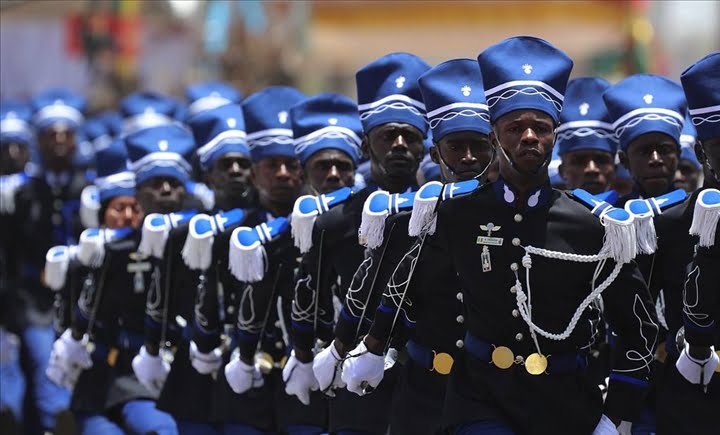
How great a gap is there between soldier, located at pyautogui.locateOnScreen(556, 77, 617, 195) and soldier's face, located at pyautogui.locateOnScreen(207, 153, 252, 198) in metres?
2.24

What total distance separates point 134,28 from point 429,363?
79.1ft

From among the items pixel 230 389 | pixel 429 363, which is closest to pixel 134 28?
pixel 230 389

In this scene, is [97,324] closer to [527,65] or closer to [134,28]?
[527,65]

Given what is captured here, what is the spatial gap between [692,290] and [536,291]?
814 mm

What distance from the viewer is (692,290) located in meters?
7.48

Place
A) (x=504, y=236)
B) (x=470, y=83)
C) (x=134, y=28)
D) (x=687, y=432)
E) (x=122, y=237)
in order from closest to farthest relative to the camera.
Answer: (x=504, y=236)
(x=687, y=432)
(x=470, y=83)
(x=122, y=237)
(x=134, y=28)

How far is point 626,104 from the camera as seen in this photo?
9406 mm

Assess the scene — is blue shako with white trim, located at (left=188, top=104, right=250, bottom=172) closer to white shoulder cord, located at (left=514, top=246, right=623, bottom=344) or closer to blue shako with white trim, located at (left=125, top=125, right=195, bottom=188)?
blue shako with white trim, located at (left=125, top=125, right=195, bottom=188)

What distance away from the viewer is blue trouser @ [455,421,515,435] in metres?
7.09

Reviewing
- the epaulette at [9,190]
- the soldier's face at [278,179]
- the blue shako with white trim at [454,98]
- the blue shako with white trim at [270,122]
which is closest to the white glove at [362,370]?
the blue shako with white trim at [454,98]

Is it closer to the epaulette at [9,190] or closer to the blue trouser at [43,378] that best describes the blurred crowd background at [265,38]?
the epaulette at [9,190]

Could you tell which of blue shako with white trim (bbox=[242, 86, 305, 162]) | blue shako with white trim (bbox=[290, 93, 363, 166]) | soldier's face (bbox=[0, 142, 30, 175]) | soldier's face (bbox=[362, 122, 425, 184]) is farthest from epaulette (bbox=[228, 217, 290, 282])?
soldier's face (bbox=[0, 142, 30, 175])

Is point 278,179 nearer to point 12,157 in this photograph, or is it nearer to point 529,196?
point 529,196

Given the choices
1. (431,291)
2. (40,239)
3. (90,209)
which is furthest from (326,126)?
(40,239)
